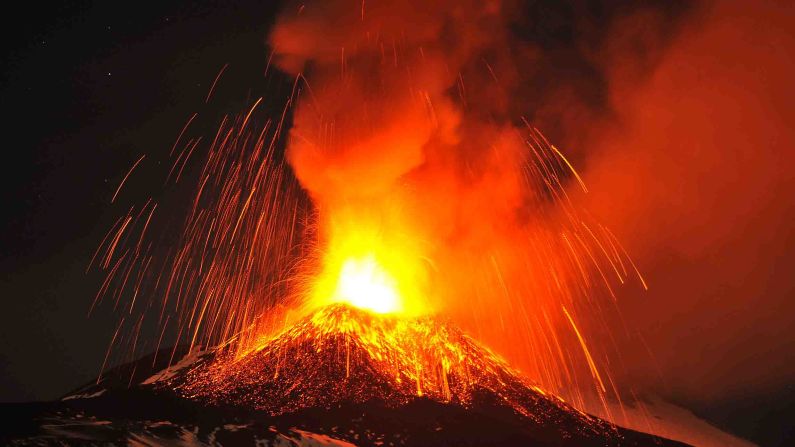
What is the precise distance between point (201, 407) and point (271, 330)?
2181cm

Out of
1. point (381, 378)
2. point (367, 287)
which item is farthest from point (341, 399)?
point (367, 287)

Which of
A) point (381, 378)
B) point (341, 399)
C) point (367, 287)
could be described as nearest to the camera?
point (341, 399)

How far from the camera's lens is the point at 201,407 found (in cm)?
4544

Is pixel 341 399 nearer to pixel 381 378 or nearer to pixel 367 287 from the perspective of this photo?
pixel 381 378

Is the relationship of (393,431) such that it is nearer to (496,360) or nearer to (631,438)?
(496,360)

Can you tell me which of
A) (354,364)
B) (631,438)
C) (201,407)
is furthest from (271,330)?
(631,438)

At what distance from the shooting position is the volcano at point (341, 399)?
124 ft

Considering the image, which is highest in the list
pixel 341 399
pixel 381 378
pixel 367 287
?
pixel 367 287

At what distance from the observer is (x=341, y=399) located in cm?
Result: 4903

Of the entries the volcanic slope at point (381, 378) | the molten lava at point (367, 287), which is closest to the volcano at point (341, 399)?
the volcanic slope at point (381, 378)

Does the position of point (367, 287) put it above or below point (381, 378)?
above

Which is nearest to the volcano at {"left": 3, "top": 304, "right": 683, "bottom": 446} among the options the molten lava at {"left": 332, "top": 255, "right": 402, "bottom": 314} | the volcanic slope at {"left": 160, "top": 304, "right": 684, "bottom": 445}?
the volcanic slope at {"left": 160, "top": 304, "right": 684, "bottom": 445}

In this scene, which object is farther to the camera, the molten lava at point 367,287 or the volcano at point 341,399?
the molten lava at point 367,287

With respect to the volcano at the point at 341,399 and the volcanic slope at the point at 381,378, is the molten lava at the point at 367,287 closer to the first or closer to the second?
the volcanic slope at the point at 381,378
